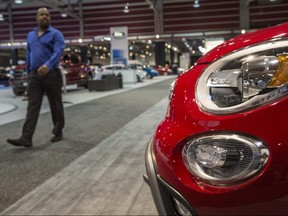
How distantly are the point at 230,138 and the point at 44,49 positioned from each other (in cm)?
365

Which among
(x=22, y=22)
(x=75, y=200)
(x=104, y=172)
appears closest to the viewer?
(x=75, y=200)

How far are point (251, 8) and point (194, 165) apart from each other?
29.0 metres

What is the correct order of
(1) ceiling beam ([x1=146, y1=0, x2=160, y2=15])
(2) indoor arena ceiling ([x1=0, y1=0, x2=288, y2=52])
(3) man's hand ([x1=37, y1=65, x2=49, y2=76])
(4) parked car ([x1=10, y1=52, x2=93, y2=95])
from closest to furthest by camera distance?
(3) man's hand ([x1=37, y1=65, x2=49, y2=76]) → (4) parked car ([x1=10, y1=52, x2=93, y2=95]) → (1) ceiling beam ([x1=146, y1=0, x2=160, y2=15]) → (2) indoor arena ceiling ([x1=0, y1=0, x2=288, y2=52])

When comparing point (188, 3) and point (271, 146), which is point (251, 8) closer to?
point (188, 3)

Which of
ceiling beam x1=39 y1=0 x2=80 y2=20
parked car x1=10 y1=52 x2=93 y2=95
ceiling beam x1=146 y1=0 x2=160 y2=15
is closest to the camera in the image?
parked car x1=10 y1=52 x2=93 y2=95

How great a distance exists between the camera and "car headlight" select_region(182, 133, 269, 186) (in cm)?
112

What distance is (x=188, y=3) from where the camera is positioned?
29000 mm

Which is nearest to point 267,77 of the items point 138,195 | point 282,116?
point 282,116

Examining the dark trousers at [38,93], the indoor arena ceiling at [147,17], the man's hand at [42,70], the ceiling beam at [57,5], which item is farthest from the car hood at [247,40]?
the indoor arena ceiling at [147,17]

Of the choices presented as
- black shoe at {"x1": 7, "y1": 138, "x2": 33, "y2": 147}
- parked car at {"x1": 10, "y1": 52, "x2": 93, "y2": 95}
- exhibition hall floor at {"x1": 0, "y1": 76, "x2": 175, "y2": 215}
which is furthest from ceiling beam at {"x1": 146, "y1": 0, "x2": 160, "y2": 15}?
black shoe at {"x1": 7, "y1": 138, "x2": 33, "y2": 147}

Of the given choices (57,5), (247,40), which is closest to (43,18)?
(247,40)

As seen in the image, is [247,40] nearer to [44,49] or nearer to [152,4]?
[44,49]

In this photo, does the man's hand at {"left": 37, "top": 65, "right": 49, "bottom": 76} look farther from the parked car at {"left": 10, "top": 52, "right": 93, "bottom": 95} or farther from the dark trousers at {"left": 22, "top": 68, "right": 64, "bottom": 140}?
the parked car at {"left": 10, "top": 52, "right": 93, "bottom": 95}

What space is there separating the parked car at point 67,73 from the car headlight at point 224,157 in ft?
36.5
